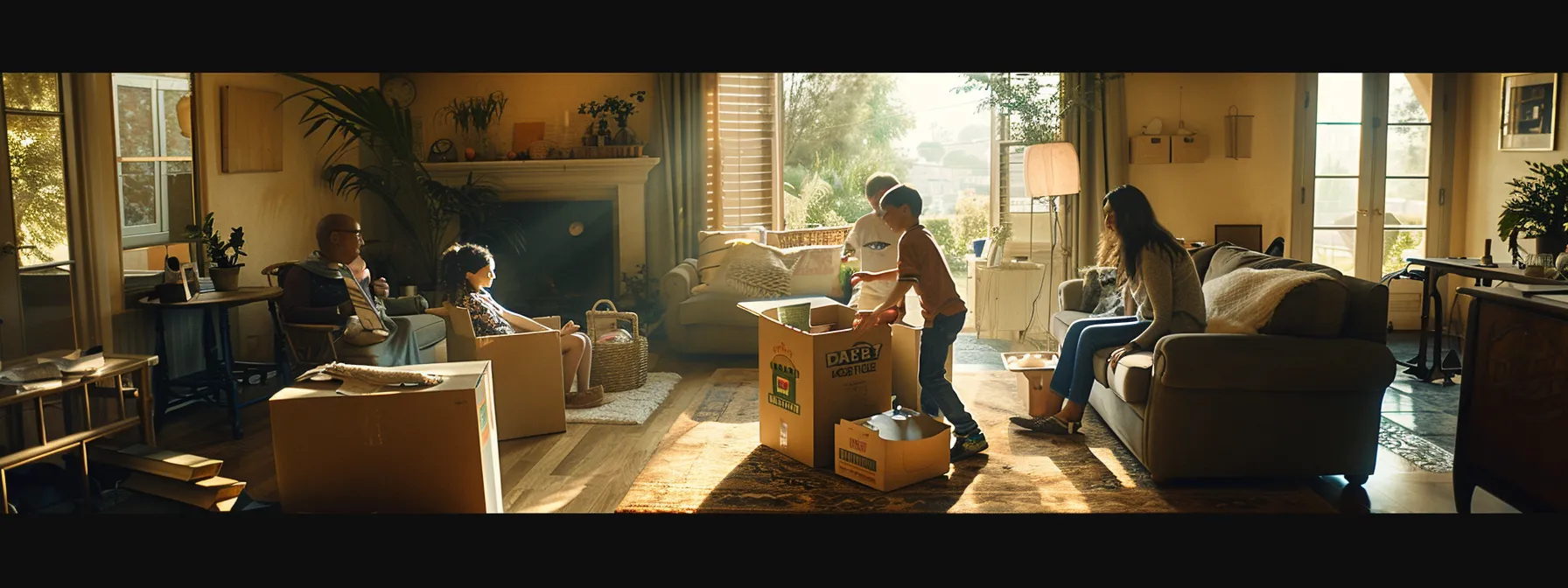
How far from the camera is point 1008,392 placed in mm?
5508

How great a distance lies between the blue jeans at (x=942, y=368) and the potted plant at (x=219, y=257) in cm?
320

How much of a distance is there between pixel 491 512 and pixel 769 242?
414 cm

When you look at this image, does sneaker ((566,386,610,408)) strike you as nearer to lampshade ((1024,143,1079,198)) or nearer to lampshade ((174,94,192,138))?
lampshade ((174,94,192,138))

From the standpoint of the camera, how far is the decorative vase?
5062 mm

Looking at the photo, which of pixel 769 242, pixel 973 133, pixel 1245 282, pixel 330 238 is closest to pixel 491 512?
pixel 330 238

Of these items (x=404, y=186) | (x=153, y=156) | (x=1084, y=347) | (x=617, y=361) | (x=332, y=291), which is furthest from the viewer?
(x=404, y=186)

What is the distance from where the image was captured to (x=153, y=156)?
538 centimetres

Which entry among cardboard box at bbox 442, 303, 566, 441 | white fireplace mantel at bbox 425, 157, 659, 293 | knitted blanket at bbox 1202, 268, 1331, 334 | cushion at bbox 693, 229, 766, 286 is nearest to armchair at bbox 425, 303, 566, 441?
cardboard box at bbox 442, 303, 566, 441

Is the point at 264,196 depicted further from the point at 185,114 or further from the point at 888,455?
the point at 888,455

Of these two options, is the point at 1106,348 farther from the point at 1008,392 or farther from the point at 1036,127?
the point at 1036,127

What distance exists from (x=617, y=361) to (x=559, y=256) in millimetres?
2531

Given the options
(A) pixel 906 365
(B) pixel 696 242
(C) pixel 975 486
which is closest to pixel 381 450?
(C) pixel 975 486

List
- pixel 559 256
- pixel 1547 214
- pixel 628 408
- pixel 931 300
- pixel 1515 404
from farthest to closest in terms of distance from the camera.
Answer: pixel 559 256 → pixel 628 408 → pixel 1547 214 → pixel 931 300 → pixel 1515 404

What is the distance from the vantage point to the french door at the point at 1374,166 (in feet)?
23.7
